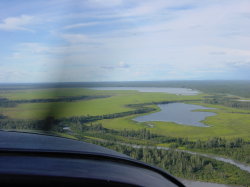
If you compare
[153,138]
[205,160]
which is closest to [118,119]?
Result: [153,138]

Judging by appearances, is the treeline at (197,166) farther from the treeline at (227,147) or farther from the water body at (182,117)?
the water body at (182,117)

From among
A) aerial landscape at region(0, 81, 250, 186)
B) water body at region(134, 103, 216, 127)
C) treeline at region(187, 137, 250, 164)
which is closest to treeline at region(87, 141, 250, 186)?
aerial landscape at region(0, 81, 250, 186)

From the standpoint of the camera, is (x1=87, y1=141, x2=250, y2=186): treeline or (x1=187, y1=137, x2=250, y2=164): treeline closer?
(x1=87, y1=141, x2=250, y2=186): treeline

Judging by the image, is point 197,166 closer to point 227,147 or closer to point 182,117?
point 227,147

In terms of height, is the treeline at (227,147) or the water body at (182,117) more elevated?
the water body at (182,117)

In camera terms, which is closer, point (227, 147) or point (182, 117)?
point (227, 147)

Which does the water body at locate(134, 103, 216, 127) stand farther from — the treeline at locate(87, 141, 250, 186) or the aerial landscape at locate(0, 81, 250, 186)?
the treeline at locate(87, 141, 250, 186)

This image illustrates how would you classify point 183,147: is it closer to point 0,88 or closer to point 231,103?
point 0,88

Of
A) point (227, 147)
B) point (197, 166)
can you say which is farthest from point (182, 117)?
point (197, 166)

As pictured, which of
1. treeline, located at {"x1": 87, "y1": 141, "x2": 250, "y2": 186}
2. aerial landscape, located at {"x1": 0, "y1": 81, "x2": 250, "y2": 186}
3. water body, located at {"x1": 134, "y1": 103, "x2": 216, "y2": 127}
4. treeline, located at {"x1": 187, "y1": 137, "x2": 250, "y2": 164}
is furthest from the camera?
water body, located at {"x1": 134, "y1": 103, "x2": 216, "y2": 127}

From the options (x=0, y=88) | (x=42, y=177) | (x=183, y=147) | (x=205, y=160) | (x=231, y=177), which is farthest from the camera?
Answer: (x=183, y=147)

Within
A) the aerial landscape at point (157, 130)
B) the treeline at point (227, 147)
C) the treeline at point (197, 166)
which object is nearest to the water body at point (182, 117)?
the aerial landscape at point (157, 130)
